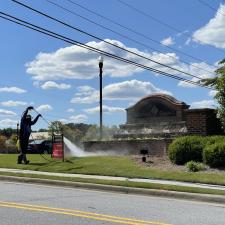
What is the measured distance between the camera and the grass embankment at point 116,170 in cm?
1406

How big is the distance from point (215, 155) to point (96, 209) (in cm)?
712

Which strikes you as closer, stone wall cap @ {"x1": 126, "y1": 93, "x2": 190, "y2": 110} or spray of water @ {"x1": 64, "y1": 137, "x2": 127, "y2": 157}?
spray of water @ {"x1": 64, "y1": 137, "x2": 127, "y2": 157}

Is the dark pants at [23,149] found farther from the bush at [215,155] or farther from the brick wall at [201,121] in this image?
the bush at [215,155]

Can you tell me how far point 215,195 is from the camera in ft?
39.9

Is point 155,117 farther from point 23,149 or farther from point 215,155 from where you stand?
point 215,155

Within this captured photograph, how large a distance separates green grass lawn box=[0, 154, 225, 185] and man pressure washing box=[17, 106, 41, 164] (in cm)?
40

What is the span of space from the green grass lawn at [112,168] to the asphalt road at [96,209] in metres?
2.68

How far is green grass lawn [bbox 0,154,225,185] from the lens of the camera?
15.1 metres

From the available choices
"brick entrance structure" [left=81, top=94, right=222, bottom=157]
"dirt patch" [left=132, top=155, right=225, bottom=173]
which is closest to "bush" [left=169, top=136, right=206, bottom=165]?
"dirt patch" [left=132, top=155, right=225, bottom=173]

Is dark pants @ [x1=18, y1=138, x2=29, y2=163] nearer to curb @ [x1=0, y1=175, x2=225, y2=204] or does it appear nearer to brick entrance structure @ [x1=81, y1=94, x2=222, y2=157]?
curb @ [x1=0, y1=175, x2=225, y2=204]

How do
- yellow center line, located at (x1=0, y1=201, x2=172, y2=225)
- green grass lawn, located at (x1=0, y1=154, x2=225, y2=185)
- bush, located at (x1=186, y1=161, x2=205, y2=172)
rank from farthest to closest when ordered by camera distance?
1. bush, located at (x1=186, y1=161, x2=205, y2=172)
2. green grass lawn, located at (x1=0, y1=154, x2=225, y2=185)
3. yellow center line, located at (x1=0, y1=201, x2=172, y2=225)

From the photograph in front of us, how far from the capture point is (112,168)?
17.4 m

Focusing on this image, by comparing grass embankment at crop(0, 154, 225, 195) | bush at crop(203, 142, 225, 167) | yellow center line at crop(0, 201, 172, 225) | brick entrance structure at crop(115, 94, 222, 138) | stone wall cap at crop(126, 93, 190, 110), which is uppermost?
stone wall cap at crop(126, 93, 190, 110)

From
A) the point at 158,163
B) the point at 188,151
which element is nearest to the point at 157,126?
the point at 158,163
